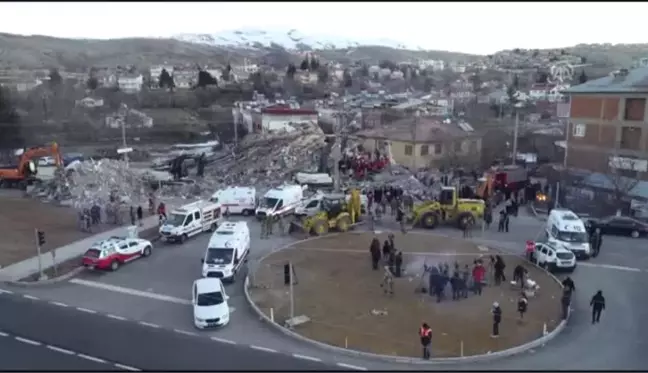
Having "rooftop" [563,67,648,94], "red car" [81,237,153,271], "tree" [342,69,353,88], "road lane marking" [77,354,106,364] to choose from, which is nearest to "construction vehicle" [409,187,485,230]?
"red car" [81,237,153,271]

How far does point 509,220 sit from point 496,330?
12.1 metres

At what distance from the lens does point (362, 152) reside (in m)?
39.8

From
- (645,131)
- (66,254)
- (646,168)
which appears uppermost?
(645,131)

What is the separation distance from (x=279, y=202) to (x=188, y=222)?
180 inches

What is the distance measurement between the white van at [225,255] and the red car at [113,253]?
3.10 m

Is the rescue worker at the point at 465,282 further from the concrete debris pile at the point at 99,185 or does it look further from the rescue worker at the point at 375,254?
the concrete debris pile at the point at 99,185

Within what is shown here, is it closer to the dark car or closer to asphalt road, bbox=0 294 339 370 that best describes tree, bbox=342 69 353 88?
the dark car

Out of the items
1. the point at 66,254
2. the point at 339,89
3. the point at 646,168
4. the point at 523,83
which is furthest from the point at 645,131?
the point at 339,89

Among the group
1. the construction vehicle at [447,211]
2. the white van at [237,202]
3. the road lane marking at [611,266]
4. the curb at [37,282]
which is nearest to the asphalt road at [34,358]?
the curb at [37,282]

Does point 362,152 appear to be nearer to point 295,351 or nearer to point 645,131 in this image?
point 645,131

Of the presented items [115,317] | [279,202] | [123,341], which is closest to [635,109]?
[279,202]

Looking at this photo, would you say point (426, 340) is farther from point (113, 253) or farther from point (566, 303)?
point (113, 253)

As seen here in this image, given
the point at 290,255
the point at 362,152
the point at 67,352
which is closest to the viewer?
the point at 67,352

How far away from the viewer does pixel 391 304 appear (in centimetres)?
1563
